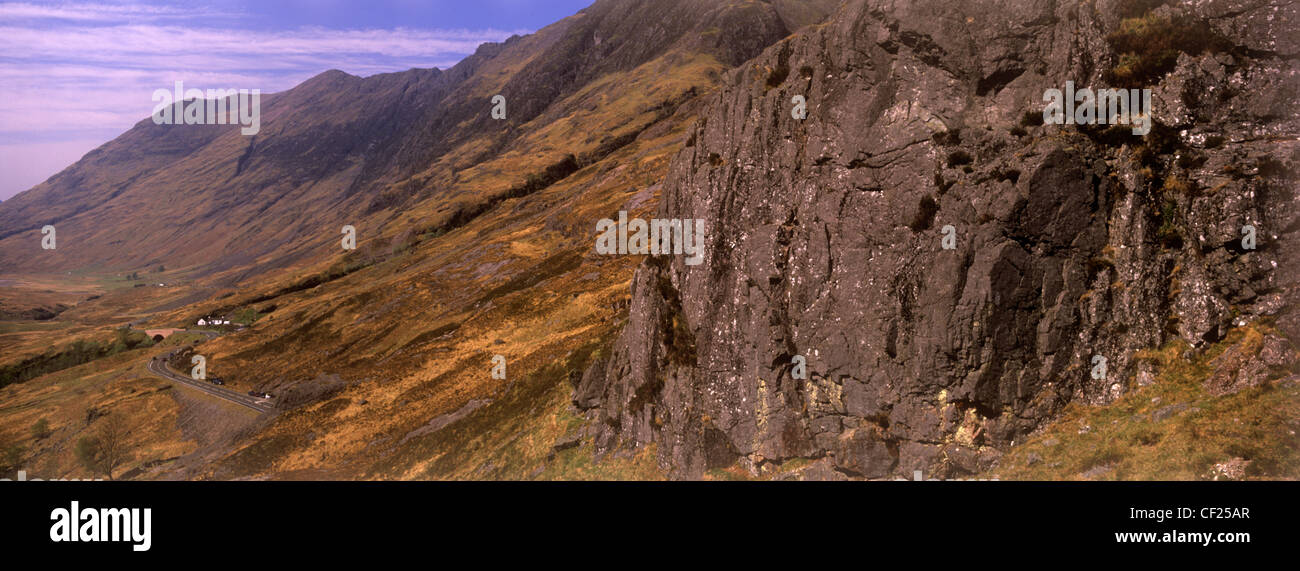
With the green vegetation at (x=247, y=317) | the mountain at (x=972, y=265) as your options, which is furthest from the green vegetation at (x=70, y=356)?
the mountain at (x=972, y=265)

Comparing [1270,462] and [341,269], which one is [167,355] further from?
[1270,462]

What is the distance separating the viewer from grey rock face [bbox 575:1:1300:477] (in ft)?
59.2

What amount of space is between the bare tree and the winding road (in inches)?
502

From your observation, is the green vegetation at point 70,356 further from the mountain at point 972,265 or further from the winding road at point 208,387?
the mountain at point 972,265

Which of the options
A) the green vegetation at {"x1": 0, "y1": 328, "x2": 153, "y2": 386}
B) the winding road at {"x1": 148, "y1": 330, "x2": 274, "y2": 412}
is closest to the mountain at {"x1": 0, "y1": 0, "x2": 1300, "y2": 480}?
the winding road at {"x1": 148, "y1": 330, "x2": 274, "y2": 412}

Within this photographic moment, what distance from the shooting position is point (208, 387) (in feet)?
293

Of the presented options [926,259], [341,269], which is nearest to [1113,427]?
[926,259]

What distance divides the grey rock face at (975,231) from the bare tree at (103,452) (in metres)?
77.6

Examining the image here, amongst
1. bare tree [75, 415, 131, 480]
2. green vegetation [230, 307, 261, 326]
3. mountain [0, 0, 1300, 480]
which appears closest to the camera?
mountain [0, 0, 1300, 480]

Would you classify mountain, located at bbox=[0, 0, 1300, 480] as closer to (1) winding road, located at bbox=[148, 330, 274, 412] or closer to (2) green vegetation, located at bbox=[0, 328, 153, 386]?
(1) winding road, located at bbox=[148, 330, 274, 412]

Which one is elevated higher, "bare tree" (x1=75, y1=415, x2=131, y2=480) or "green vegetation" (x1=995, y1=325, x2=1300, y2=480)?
"green vegetation" (x1=995, y1=325, x2=1300, y2=480)

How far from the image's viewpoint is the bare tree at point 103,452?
205 ft

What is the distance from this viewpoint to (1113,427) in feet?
58.5
